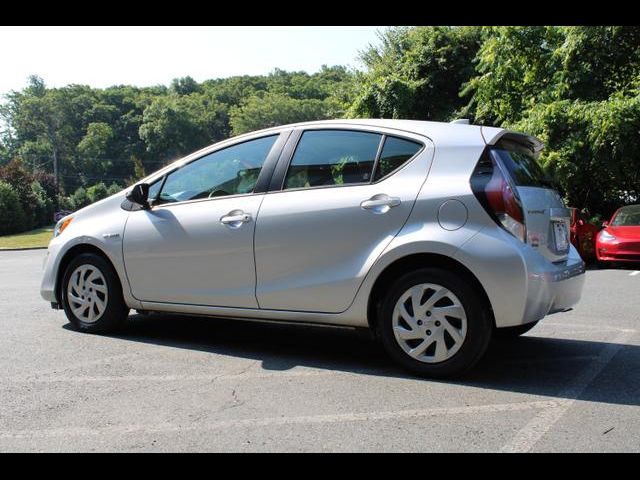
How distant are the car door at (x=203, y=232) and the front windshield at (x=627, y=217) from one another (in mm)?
10642

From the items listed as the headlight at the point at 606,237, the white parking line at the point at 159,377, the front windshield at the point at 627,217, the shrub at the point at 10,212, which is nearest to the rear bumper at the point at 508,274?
the white parking line at the point at 159,377

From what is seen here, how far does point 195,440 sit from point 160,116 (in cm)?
11840

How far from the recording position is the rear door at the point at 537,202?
13.5 ft

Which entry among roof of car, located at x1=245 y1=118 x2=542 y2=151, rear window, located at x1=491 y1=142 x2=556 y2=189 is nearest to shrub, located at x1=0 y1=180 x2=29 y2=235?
roof of car, located at x1=245 y1=118 x2=542 y2=151

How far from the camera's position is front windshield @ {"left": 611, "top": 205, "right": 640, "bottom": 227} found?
1321cm

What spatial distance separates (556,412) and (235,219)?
2537 mm

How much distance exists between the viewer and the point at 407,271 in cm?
422

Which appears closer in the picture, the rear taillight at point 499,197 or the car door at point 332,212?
the rear taillight at point 499,197

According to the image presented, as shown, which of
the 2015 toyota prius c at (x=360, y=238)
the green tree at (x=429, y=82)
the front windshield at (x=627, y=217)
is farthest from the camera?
the green tree at (x=429, y=82)

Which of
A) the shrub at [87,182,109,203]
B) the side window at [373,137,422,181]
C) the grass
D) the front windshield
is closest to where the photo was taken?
the side window at [373,137,422,181]

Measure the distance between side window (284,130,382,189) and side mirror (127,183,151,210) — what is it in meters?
1.32

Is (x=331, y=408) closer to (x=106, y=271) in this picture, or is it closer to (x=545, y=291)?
(x=545, y=291)

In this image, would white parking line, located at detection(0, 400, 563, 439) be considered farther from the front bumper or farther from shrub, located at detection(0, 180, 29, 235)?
shrub, located at detection(0, 180, 29, 235)

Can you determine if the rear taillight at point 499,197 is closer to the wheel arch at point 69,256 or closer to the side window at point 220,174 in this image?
the side window at point 220,174
